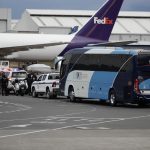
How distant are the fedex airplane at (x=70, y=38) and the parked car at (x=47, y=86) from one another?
54.0ft

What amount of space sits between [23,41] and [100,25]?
322 inches

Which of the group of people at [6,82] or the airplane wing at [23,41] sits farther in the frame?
the airplane wing at [23,41]

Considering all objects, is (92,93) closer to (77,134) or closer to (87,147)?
(77,134)

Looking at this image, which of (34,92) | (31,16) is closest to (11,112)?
(34,92)

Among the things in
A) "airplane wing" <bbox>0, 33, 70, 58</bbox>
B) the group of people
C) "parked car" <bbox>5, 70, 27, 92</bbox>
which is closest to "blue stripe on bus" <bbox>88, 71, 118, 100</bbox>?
the group of people

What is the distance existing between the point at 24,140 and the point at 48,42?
4901cm

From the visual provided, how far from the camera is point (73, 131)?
18.0 metres

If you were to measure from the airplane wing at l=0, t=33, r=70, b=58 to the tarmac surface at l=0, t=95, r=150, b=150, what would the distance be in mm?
37141

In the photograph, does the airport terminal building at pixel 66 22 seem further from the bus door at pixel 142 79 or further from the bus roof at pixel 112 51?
the bus door at pixel 142 79

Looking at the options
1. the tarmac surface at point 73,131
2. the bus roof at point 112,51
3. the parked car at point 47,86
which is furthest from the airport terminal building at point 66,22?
the tarmac surface at point 73,131

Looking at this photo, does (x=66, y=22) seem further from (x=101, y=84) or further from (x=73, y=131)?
(x=73, y=131)

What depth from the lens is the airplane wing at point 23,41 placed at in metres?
62.6

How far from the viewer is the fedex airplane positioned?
62062mm

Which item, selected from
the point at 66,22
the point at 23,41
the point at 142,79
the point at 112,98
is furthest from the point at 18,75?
the point at 66,22
